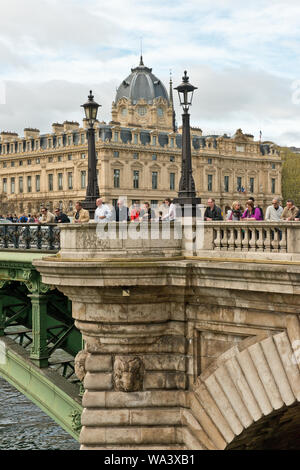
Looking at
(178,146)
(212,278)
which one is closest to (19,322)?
(212,278)

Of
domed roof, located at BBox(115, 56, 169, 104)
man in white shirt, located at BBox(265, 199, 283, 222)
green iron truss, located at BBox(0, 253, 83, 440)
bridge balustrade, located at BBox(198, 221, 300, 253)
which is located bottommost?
green iron truss, located at BBox(0, 253, 83, 440)

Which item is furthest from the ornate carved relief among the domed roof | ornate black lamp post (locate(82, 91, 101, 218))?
the domed roof

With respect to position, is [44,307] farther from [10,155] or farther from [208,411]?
[10,155]

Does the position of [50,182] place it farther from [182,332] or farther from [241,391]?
[241,391]

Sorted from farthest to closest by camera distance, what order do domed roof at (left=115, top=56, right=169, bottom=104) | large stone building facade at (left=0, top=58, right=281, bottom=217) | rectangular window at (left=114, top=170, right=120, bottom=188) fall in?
domed roof at (left=115, top=56, right=169, bottom=104)
rectangular window at (left=114, top=170, right=120, bottom=188)
large stone building facade at (left=0, top=58, right=281, bottom=217)

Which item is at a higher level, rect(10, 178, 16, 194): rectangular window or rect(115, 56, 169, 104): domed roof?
rect(115, 56, 169, 104): domed roof

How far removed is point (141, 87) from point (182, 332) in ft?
326

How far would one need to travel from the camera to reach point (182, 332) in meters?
13.1

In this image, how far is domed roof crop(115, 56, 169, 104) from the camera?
358 feet

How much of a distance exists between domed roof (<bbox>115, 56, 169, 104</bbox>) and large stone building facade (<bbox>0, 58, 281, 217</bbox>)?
139 millimetres

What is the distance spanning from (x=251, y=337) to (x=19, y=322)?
1278 cm

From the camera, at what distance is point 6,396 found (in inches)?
1414

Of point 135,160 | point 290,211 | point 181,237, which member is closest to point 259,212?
point 290,211

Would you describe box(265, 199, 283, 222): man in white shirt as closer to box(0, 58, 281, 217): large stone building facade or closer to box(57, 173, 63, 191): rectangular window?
box(0, 58, 281, 217): large stone building facade
